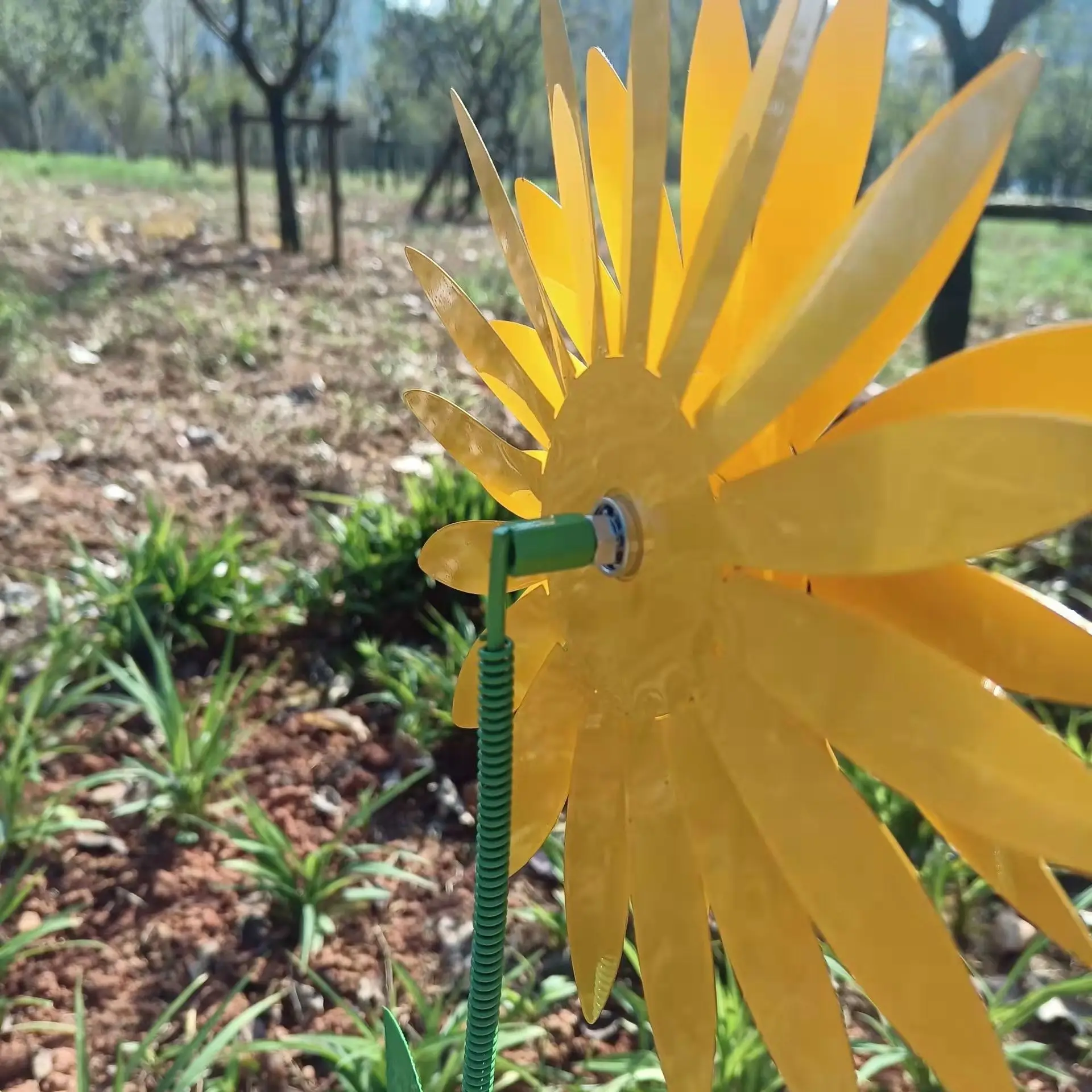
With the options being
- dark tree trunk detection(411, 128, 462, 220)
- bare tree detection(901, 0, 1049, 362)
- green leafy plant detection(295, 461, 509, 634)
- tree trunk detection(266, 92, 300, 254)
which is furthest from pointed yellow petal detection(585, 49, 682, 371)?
dark tree trunk detection(411, 128, 462, 220)

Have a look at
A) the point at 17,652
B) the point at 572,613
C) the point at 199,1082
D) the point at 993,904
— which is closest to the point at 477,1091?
the point at 572,613

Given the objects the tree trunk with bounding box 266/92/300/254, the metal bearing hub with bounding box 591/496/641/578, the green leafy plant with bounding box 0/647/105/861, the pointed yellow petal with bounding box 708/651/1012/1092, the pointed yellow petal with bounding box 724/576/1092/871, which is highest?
the tree trunk with bounding box 266/92/300/254

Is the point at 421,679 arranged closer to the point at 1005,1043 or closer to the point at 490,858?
→ the point at 1005,1043

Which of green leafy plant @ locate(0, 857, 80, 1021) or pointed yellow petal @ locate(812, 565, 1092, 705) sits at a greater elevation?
pointed yellow petal @ locate(812, 565, 1092, 705)

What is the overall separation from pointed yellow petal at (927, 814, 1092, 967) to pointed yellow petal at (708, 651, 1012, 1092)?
6cm

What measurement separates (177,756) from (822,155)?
1.22 metres

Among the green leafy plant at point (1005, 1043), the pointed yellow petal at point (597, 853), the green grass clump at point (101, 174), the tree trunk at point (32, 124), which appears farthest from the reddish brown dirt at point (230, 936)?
the tree trunk at point (32, 124)

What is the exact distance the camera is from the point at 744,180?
0.32 meters

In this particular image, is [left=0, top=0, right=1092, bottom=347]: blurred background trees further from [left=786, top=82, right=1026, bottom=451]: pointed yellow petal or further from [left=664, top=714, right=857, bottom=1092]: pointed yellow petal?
[left=664, top=714, right=857, bottom=1092]: pointed yellow petal

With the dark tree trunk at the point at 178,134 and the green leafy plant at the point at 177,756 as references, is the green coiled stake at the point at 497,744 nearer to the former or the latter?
the green leafy plant at the point at 177,756

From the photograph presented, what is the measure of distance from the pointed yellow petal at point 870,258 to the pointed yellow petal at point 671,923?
163 millimetres

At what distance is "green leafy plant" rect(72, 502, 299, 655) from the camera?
1.64 m

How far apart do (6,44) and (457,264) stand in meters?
12.8

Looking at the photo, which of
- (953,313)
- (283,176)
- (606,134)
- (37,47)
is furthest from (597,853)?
(37,47)
